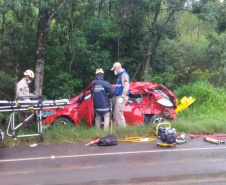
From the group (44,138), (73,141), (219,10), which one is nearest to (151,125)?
(73,141)

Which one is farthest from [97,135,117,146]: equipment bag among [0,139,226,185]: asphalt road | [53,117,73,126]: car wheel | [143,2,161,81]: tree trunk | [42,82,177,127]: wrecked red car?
[143,2,161,81]: tree trunk

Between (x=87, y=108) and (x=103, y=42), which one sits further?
(x=103, y=42)

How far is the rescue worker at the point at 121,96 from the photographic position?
977 centimetres

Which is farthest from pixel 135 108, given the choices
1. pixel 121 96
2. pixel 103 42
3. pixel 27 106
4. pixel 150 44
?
pixel 150 44

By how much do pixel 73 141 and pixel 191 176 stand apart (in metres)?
3.96

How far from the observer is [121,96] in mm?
9797

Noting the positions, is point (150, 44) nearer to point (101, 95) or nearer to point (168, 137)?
point (101, 95)

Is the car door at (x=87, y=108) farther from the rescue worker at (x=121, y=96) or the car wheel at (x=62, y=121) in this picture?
the rescue worker at (x=121, y=96)

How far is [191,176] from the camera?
6074mm

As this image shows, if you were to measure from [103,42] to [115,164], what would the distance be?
33.6ft

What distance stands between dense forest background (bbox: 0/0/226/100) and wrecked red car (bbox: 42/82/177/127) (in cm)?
408

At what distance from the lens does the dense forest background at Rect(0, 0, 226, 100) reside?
14.6 meters

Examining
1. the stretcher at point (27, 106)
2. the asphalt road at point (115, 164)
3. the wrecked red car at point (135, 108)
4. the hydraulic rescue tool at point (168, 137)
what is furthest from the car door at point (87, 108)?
the hydraulic rescue tool at point (168, 137)

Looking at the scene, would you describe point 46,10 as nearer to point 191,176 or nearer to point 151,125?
point 151,125
